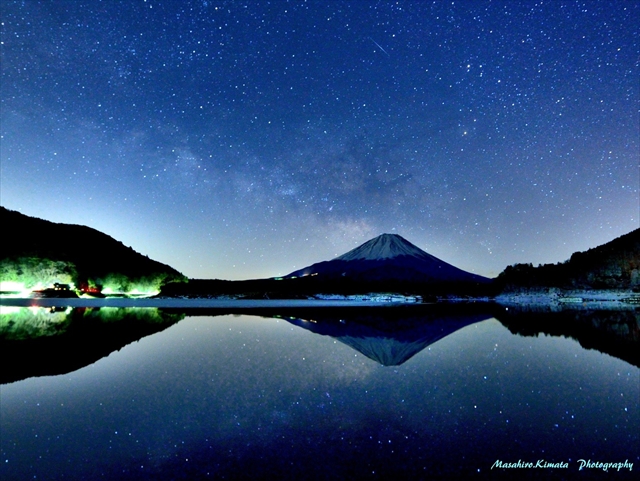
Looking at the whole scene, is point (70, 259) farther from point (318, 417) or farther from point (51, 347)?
point (318, 417)

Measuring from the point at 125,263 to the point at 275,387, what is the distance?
15552 cm

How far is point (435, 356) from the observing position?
41.3ft

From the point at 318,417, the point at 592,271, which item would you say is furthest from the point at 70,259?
the point at 592,271

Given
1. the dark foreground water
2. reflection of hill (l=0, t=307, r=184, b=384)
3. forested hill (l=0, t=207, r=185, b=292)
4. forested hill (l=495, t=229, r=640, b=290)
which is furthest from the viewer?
forested hill (l=495, t=229, r=640, b=290)

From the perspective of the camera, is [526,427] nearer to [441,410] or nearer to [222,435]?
[441,410]

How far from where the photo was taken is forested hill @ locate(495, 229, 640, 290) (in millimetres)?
104375

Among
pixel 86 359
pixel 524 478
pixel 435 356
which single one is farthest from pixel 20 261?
pixel 524 478

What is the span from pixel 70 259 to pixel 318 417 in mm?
111406

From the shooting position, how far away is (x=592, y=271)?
11650cm

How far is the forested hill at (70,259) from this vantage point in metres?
80.9

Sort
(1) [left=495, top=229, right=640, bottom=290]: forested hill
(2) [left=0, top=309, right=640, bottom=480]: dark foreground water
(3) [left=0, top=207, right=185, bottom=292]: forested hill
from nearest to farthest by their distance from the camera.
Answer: (2) [left=0, top=309, right=640, bottom=480]: dark foreground water, (3) [left=0, top=207, right=185, bottom=292]: forested hill, (1) [left=495, top=229, right=640, bottom=290]: forested hill

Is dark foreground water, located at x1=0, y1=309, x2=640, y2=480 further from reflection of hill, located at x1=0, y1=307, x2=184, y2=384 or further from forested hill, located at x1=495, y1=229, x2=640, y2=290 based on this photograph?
forested hill, located at x1=495, y1=229, x2=640, y2=290

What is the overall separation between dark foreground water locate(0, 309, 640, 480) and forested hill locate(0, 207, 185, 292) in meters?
84.6

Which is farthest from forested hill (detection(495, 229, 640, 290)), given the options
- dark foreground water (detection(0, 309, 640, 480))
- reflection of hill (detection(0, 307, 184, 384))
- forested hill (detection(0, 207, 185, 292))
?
forested hill (detection(0, 207, 185, 292))
